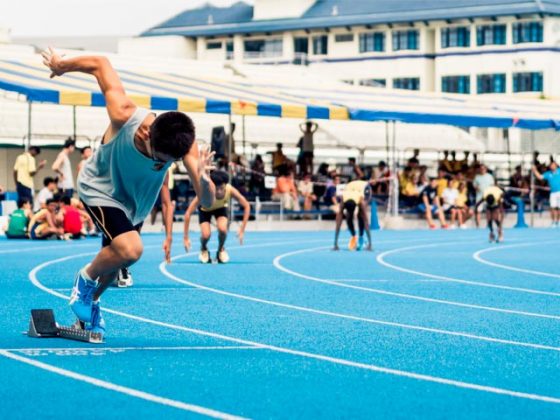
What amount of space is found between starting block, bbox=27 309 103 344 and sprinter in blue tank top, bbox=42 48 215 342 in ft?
0.27

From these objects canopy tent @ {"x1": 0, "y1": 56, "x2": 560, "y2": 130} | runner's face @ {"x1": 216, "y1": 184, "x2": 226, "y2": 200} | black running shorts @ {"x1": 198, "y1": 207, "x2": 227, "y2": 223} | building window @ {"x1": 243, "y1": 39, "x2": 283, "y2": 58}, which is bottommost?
black running shorts @ {"x1": 198, "y1": 207, "x2": 227, "y2": 223}

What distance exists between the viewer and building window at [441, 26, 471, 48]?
292ft

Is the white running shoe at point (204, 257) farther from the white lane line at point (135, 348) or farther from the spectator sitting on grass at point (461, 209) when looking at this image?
the spectator sitting on grass at point (461, 209)

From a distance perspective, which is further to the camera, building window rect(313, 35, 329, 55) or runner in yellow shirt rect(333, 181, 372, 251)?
building window rect(313, 35, 329, 55)

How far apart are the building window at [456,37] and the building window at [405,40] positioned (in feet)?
5.73

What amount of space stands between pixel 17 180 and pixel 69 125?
8397mm

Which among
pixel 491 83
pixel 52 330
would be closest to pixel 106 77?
pixel 52 330

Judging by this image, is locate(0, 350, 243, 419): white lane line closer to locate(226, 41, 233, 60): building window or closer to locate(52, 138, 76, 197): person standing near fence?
locate(52, 138, 76, 197): person standing near fence

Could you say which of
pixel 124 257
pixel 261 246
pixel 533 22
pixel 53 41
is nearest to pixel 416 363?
pixel 124 257

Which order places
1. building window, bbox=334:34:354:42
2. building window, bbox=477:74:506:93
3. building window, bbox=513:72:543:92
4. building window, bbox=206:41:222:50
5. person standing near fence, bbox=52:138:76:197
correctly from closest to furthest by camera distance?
1. person standing near fence, bbox=52:138:76:197
2. building window, bbox=513:72:543:92
3. building window, bbox=477:74:506:93
4. building window, bbox=334:34:354:42
5. building window, bbox=206:41:222:50

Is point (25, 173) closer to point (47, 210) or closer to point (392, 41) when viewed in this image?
point (47, 210)

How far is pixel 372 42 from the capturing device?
92.5 metres

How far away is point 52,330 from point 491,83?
78407mm

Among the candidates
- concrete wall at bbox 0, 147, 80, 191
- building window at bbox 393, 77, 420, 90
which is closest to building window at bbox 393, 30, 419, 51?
building window at bbox 393, 77, 420, 90
